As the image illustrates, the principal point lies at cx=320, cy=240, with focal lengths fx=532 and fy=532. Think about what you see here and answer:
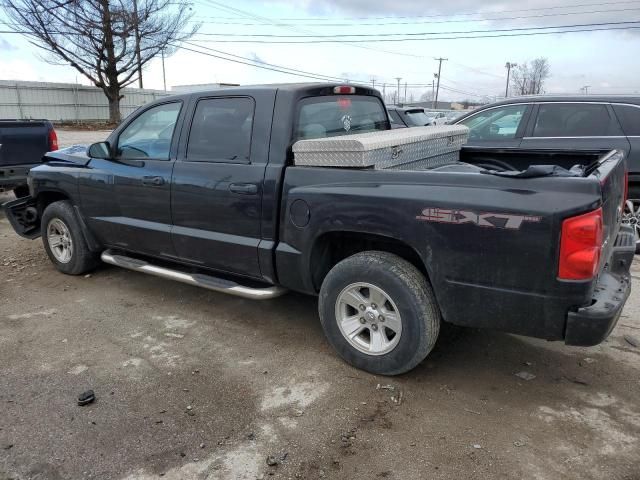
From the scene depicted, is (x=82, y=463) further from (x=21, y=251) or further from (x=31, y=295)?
(x=21, y=251)

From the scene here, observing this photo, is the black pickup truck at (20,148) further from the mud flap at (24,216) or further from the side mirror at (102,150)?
the side mirror at (102,150)

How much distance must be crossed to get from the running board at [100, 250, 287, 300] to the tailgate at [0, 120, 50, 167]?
13.0 feet

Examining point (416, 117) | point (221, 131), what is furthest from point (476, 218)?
point (416, 117)

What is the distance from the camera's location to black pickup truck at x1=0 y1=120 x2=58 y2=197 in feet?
25.4

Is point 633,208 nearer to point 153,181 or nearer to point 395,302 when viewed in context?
point 395,302

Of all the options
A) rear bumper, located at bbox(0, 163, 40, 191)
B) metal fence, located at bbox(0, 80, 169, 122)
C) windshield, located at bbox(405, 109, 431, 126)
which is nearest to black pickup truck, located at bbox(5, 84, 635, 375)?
rear bumper, located at bbox(0, 163, 40, 191)

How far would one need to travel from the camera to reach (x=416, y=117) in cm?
1175

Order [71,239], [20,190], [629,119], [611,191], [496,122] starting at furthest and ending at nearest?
1. [20,190]
2. [496,122]
3. [629,119]
4. [71,239]
5. [611,191]

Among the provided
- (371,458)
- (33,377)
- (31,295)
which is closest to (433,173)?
(371,458)

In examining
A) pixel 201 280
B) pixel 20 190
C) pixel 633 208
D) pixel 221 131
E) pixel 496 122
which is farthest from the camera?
pixel 20 190

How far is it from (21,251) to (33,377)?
3600mm

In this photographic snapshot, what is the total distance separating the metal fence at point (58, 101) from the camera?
101 feet

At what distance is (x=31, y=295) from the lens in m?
5.04

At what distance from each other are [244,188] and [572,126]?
417 cm
